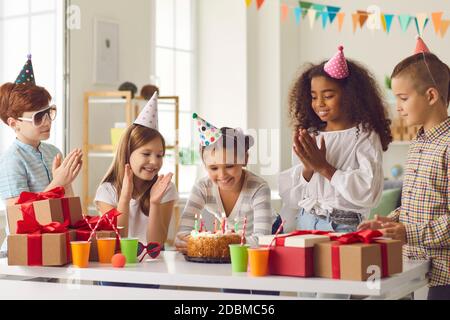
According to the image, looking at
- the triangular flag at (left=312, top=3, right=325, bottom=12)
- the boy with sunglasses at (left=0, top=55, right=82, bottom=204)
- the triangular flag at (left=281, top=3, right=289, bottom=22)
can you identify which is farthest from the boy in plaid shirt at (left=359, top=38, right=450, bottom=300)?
the triangular flag at (left=281, top=3, right=289, bottom=22)

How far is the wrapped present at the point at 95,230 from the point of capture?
185 centimetres

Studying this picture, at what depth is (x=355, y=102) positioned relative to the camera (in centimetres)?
231

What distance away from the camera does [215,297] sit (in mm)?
1587

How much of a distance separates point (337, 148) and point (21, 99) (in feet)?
3.39

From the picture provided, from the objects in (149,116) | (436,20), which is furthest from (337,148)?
(436,20)

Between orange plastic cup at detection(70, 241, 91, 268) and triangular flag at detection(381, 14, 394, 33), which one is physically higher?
triangular flag at detection(381, 14, 394, 33)

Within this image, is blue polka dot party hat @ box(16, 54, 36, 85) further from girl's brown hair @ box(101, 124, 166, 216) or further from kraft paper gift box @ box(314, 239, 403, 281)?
kraft paper gift box @ box(314, 239, 403, 281)

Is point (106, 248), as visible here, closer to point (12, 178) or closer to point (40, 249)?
point (40, 249)

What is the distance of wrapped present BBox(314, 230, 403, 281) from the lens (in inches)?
59.4

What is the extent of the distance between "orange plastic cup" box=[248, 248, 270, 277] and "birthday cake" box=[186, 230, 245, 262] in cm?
23

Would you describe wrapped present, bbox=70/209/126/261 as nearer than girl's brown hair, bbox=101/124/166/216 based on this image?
Yes

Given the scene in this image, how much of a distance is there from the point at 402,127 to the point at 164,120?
76.1 inches
